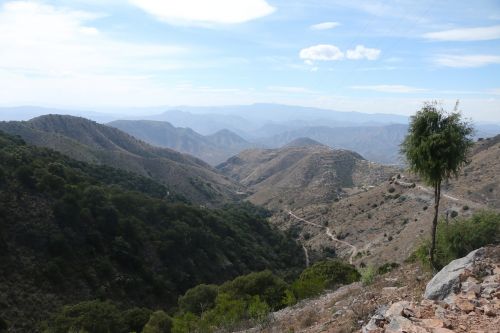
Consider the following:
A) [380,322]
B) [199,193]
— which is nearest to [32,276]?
[380,322]

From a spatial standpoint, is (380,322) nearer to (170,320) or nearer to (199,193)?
(170,320)

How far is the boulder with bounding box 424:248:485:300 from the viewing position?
1119 centimetres

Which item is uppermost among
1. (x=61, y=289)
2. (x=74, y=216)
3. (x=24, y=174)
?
(x=24, y=174)

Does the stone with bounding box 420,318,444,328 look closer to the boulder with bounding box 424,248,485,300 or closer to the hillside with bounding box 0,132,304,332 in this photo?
the boulder with bounding box 424,248,485,300

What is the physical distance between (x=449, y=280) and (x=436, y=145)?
5620 millimetres

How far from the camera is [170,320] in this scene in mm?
28234

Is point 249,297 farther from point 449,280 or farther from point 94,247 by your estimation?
point 94,247

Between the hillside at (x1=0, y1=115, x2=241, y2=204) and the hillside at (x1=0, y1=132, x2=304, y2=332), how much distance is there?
200ft

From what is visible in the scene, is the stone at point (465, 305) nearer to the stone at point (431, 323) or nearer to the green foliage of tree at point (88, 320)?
the stone at point (431, 323)

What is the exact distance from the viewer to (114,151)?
144250mm

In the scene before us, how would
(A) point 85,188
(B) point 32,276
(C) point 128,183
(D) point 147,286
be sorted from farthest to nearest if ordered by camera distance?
(C) point 128,183, (A) point 85,188, (D) point 147,286, (B) point 32,276

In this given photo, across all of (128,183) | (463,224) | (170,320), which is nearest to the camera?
(463,224)

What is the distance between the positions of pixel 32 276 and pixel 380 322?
32.2 m

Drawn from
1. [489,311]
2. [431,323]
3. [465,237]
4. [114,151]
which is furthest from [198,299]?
[114,151]
